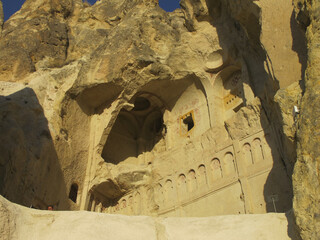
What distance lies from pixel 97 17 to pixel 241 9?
9.95 m

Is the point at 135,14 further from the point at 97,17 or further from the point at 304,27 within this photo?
the point at 304,27

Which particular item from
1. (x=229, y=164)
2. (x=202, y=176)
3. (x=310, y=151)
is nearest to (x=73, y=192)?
(x=202, y=176)

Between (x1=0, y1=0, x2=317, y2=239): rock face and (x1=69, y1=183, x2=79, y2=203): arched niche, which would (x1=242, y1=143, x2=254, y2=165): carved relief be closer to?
(x1=0, y1=0, x2=317, y2=239): rock face

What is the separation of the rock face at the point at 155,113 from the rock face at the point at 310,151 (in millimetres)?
1890

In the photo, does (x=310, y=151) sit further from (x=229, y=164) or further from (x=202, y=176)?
(x=202, y=176)

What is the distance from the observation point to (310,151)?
5.82 meters

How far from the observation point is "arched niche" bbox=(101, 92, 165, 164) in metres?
15.7

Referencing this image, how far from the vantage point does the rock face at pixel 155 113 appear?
34.5 feet

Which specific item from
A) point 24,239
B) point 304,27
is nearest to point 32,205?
point 24,239

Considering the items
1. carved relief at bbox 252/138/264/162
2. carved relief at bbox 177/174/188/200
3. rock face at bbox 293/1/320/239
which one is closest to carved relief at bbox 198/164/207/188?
carved relief at bbox 177/174/188/200

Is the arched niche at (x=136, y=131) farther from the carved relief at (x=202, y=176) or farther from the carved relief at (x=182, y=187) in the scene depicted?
the carved relief at (x=202, y=176)

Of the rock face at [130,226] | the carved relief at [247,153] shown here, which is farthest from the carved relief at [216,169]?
the rock face at [130,226]

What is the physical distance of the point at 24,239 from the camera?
198 inches

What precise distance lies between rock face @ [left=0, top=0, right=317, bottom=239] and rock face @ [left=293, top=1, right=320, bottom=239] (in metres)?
1.89
